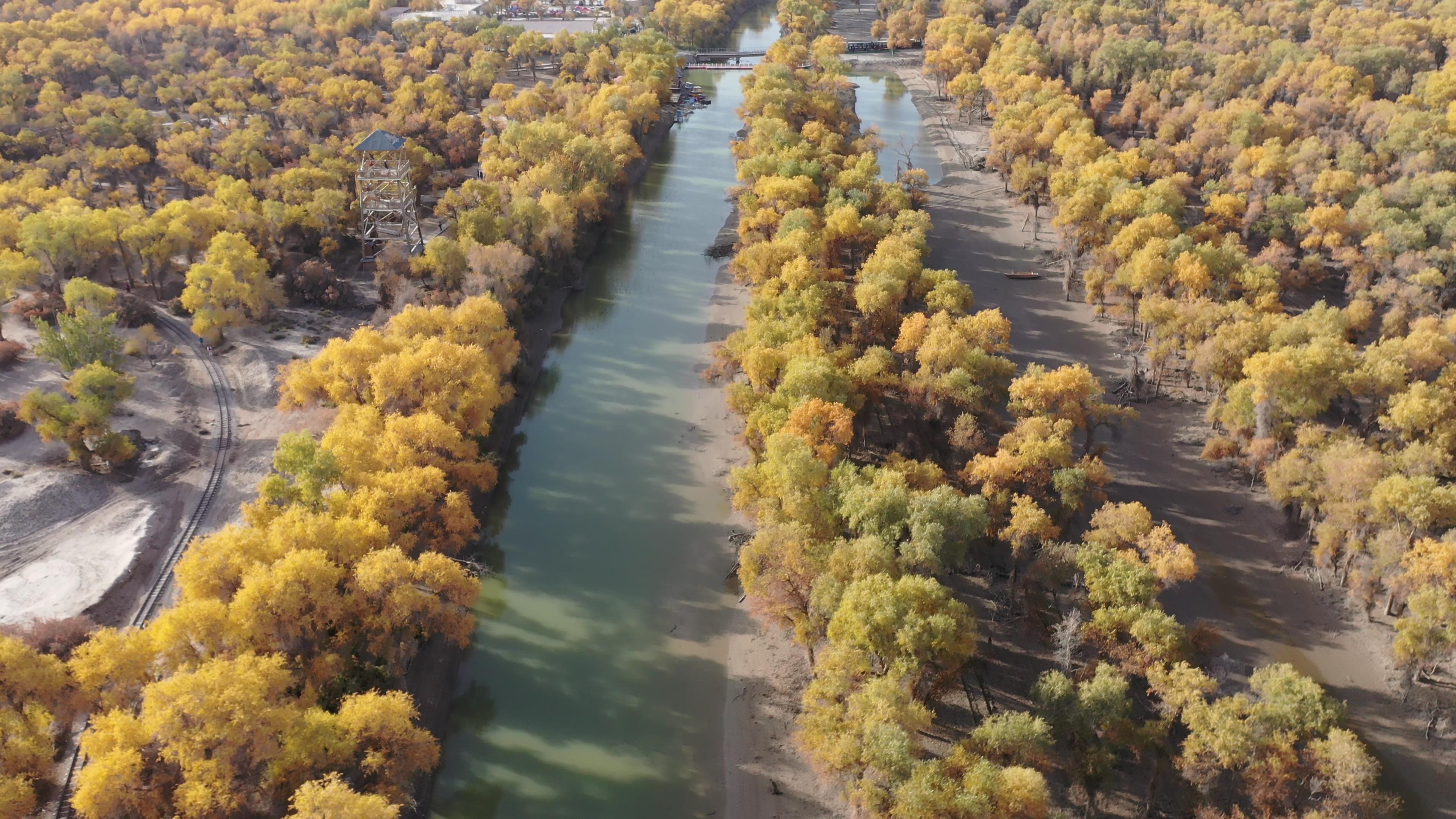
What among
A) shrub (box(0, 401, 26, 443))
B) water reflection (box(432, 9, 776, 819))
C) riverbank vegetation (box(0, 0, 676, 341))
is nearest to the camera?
water reflection (box(432, 9, 776, 819))

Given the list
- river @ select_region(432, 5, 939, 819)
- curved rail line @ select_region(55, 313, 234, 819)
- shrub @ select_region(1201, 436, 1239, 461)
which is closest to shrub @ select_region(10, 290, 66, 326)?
curved rail line @ select_region(55, 313, 234, 819)

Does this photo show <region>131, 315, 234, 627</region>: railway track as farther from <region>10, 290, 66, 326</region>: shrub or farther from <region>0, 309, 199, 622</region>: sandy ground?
<region>10, 290, 66, 326</region>: shrub

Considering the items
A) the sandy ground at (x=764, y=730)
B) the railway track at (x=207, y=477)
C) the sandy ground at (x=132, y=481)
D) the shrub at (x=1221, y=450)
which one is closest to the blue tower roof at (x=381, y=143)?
the sandy ground at (x=132, y=481)

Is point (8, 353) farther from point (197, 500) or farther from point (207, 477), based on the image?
point (197, 500)

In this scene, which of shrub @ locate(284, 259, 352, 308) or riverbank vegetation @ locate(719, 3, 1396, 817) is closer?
riverbank vegetation @ locate(719, 3, 1396, 817)

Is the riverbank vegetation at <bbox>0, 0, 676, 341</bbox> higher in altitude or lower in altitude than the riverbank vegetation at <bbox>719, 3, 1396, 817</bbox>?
higher

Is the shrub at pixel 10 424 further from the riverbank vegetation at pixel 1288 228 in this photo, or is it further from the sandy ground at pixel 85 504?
the riverbank vegetation at pixel 1288 228
